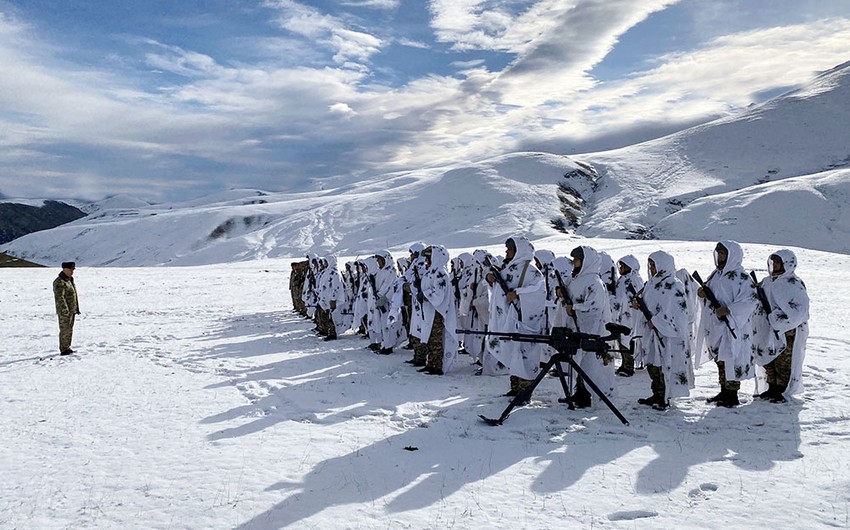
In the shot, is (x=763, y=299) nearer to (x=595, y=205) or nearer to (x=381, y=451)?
(x=381, y=451)

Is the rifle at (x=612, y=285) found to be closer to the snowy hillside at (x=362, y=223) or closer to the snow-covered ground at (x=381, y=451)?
the snow-covered ground at (x=381, y=451)

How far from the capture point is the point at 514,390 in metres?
9.67

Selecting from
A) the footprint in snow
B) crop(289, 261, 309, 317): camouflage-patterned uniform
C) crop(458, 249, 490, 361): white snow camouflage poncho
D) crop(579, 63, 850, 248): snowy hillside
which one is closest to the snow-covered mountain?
crop(579, 63, 850, 248): snowy hillside

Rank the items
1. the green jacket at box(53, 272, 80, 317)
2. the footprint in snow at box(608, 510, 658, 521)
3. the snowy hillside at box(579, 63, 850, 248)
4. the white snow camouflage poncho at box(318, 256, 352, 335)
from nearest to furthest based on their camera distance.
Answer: the footprint in snow at box(608, 510, 658, 521)
the green jacket at box(53, 272, 80, 317)
the white snow camouflage poncho at box(318, 256, 352, 335)
the snowy hillside at box(579, 63, 850, 248)

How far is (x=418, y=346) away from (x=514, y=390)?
3.66 meters

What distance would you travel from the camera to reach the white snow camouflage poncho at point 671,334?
29.3 ft

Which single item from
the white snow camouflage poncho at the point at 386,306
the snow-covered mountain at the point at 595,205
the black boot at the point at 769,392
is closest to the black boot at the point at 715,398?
the black boot at the point at 769,392

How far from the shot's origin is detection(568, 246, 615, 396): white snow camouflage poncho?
354 inches

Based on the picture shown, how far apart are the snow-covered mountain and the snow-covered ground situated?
2659 inches

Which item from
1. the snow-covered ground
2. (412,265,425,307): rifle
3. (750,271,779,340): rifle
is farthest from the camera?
(412,265,425,307): rifle

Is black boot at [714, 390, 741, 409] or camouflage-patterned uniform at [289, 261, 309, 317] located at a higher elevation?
camouflage-patterned uniform at [289, 261, 309, 317]

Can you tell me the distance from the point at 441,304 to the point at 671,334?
4.79 metres

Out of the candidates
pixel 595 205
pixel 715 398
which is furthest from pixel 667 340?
pixel 595 205

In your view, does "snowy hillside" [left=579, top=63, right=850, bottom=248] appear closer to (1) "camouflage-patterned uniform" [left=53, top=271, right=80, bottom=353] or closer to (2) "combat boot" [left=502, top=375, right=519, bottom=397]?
(2) "combat boot" [left=502, top=375, right=519, bottom=397]
